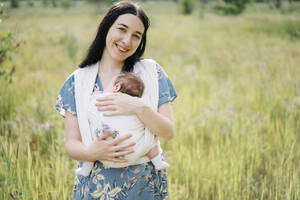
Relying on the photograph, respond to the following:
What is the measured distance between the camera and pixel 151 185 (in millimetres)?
1366

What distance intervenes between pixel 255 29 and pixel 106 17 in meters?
10.6

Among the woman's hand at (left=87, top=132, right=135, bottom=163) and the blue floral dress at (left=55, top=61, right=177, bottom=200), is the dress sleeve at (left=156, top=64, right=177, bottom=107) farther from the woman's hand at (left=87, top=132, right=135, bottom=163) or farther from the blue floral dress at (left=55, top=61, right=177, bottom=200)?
the woman's hand at (left=87, top=132, right=135, bottom=163)

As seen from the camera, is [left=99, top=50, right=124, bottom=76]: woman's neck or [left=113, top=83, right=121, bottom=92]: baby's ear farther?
[left=99, top=50, right=124, bottom=76]: woman's neck

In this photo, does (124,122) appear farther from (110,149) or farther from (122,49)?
(122,49)

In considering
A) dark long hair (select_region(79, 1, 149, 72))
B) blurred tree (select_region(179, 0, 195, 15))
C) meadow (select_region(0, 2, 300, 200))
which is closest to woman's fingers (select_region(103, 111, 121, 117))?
dark long hair (select_region(79, 1, 149, 72))

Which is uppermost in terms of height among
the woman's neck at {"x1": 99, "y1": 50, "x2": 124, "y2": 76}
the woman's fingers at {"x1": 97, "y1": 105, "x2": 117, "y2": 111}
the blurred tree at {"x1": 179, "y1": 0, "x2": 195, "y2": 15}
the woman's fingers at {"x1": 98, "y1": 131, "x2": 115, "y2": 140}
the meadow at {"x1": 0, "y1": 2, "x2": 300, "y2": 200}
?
the blurred tree at {"x1": 179, "y1": 0, "x2": 195, "y2": 15}

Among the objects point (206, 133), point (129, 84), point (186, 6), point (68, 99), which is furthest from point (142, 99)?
point (186, 6)

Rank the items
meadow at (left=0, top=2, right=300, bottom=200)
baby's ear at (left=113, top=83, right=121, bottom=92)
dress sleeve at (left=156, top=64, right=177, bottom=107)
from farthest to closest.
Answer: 1. meadow at (left=0, top=2, right=300, bottom=200)
2. dress sleeve at (left=156, top=64, right=177, bottom=107)
3. baby's ear at (left=113, top=83, right=121, bottom=92)

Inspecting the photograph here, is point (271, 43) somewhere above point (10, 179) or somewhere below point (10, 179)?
above

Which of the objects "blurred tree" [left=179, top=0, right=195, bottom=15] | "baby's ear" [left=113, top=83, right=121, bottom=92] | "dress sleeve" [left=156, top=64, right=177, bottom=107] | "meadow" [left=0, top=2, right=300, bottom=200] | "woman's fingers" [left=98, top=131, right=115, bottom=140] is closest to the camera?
"woman's fingers" [left=98, top=131, right=115, bottom=140]

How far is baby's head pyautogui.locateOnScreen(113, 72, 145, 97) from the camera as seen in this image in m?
1.29

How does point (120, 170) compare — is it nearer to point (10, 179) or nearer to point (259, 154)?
point (10, 179)

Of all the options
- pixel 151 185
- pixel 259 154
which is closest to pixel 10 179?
pixel 151 185

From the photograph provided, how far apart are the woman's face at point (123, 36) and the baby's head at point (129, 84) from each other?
14cm
